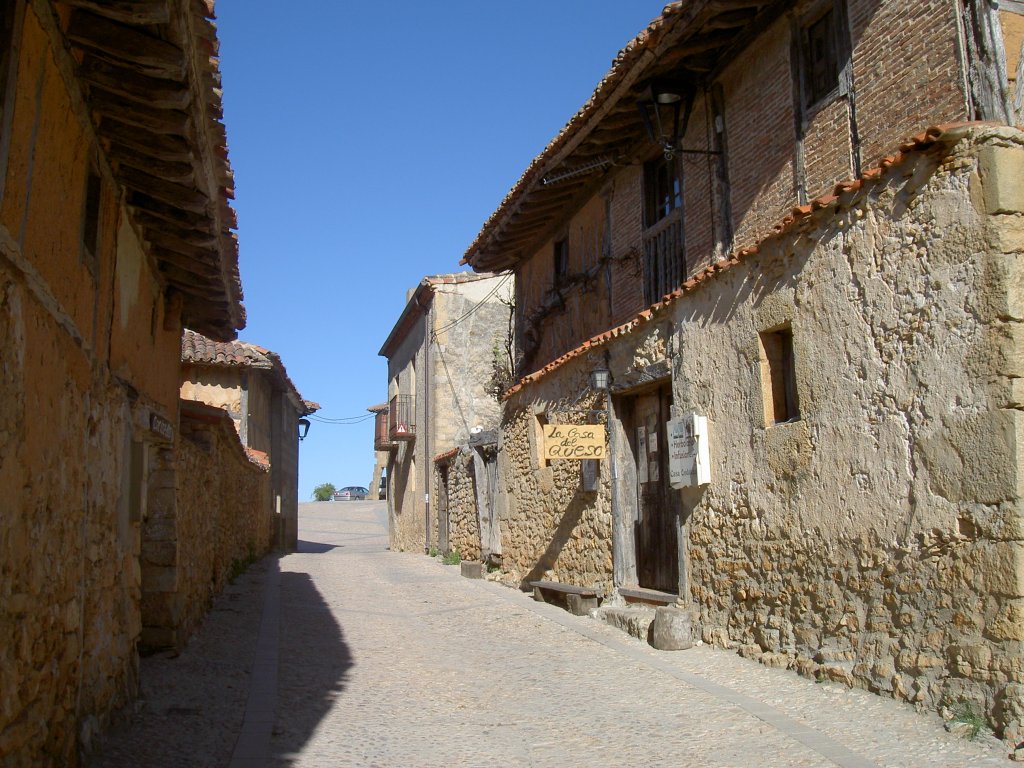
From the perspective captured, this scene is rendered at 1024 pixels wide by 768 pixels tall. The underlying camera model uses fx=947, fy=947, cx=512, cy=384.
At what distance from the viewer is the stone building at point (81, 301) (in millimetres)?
4109

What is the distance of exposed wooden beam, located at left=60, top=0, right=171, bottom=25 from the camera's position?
4.17 meters

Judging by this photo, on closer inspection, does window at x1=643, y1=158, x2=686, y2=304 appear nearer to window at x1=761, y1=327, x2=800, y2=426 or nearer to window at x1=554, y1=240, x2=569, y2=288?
window at x1=554, y1=240, x2=569, y2=288

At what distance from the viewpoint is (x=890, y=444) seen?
21.0 feet

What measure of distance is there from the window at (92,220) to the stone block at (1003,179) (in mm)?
5398

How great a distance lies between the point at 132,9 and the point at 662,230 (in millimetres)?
8570

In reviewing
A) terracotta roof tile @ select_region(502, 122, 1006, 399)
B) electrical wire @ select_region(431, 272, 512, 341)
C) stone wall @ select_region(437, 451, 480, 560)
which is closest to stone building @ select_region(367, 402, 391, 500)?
electrical wire @ select_region(431, 272, 512, 341)

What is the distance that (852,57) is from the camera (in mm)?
8562

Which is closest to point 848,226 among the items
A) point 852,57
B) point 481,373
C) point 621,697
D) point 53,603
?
point 852,57

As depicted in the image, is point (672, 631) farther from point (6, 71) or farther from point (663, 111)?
point (6, 71)

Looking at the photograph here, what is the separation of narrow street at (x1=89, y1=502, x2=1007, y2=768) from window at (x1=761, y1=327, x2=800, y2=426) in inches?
83.3

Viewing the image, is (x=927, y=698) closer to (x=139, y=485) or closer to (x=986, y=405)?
(x=986, y=405)

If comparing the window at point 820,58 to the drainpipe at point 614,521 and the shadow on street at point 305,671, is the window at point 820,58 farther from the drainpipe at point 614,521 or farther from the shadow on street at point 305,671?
the shadow on street at point 305,671

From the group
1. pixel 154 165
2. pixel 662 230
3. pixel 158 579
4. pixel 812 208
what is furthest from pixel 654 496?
pixel 154 165

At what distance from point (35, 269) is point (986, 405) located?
521 centimetres
